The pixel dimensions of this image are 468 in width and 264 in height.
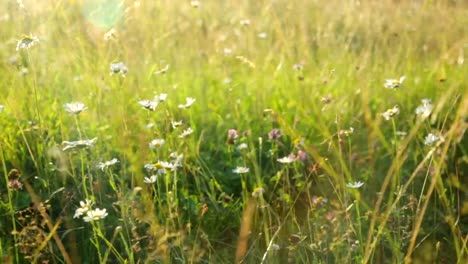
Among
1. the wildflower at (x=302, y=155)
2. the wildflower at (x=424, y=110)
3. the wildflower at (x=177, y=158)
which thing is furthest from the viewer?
the wildflower at (x=302, y=155)

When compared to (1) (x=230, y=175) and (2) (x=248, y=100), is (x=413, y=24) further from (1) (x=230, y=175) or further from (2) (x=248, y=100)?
(1) (x=230, y=175)

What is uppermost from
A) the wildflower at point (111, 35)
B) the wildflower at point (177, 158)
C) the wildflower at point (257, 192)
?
the wildflower at point (111, 35)

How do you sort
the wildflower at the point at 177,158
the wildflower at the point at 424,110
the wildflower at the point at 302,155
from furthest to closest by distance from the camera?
the wildflower at the point at 302,155 → the wildflower at the point at 177,158 → the wildflower at the point at 424,110

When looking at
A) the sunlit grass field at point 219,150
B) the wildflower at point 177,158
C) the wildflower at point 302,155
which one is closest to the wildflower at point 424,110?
the sunlit grass field at point 219,150

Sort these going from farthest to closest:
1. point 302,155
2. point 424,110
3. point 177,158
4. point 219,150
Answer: point 219,150 < point 302,155 < point 424,110 < point 177,158

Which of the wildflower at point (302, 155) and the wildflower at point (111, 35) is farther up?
the wildflower at point (111, 35)

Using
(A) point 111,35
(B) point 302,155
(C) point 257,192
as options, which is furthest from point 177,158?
(A) point 111,35

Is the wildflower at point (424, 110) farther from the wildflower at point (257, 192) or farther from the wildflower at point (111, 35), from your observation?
the wildflower at point (111, 35)

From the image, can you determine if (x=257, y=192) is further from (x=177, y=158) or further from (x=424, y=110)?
(x=424, y=110)

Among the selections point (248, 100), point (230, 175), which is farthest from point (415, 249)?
point (248, 100)
